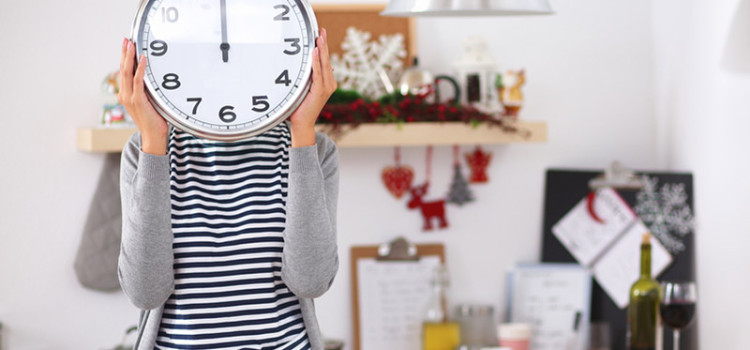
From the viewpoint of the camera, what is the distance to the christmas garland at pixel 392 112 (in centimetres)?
214

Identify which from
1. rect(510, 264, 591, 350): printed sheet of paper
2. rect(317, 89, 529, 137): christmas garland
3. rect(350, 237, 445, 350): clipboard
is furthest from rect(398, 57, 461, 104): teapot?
rect(510, 264, 591, 350): printed sheet of paper

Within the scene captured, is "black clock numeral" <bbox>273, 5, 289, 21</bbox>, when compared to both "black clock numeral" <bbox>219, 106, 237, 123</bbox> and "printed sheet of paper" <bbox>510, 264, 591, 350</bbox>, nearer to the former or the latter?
"black clock numeral" <bbox>219, 106, 237, 123</bbox>

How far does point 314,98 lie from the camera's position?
3.93ft

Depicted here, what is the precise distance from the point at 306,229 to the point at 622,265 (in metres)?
1.49

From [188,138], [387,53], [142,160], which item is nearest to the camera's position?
[142,160]

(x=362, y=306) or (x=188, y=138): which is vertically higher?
(x=188, y=138)

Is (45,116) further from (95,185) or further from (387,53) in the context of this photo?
(387,53)

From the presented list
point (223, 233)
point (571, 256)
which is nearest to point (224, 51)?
point (223, 233)

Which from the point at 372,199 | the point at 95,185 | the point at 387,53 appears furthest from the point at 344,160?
the point at 95,185

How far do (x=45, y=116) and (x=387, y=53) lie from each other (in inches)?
34.2

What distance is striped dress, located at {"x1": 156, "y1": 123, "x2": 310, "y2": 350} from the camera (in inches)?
47.3

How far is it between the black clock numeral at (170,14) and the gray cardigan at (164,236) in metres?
0.18

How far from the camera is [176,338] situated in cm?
122

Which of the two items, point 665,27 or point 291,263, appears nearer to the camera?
point 291,263
